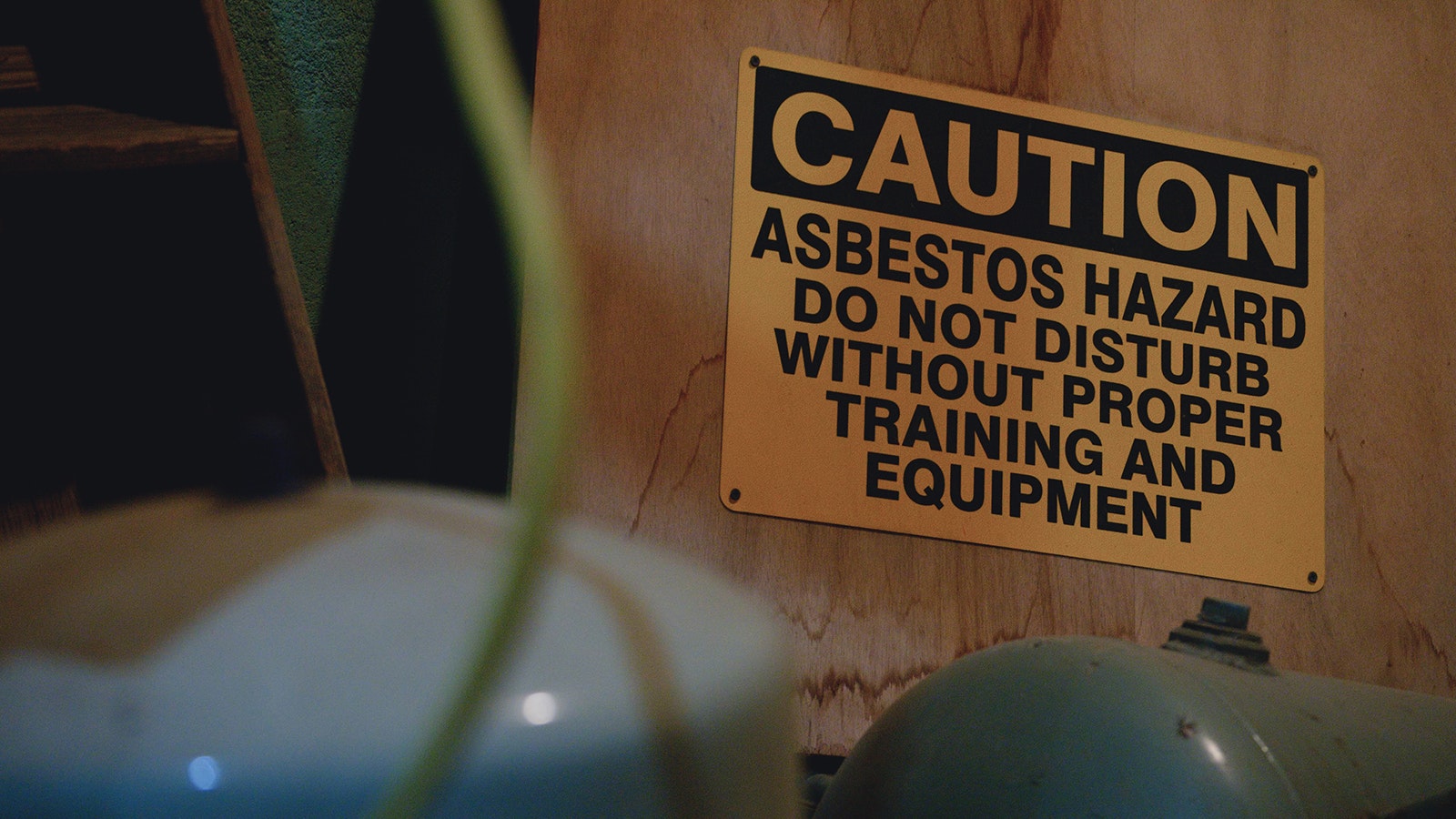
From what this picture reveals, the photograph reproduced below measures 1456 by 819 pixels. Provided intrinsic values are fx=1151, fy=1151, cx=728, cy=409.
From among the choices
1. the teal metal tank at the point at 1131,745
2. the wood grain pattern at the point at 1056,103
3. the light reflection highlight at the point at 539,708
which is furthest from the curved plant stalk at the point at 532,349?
the wood grain pattern at the point at 1056,103

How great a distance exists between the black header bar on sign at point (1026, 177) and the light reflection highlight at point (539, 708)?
694 mm

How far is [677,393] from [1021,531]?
283 mm

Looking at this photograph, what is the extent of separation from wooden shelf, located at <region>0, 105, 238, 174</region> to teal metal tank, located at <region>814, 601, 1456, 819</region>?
1.32 feet

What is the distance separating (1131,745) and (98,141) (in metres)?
0.49

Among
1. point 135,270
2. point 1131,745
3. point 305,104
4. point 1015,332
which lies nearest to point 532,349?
point 1131,745

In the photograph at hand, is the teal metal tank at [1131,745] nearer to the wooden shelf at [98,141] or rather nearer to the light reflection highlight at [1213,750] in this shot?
the light reflection highlight at [1213,750]

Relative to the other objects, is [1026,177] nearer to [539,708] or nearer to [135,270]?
[135,270]

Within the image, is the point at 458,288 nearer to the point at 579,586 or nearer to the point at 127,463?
the point at 127,463

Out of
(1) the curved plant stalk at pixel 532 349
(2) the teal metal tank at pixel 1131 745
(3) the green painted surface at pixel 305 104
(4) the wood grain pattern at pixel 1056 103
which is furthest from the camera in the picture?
(3) the green painted surface at pixel 305 104

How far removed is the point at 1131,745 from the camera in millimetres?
465

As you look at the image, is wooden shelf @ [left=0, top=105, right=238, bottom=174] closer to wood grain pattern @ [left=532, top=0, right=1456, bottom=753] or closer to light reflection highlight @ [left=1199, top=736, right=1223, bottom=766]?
wood grain pattern @ [left=532, top=0, right=1456, bottom=753]

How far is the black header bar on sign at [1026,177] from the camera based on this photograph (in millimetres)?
891

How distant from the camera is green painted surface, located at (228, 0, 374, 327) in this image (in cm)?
94

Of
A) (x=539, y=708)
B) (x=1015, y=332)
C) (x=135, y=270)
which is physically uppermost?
(x=1015, y=332)
